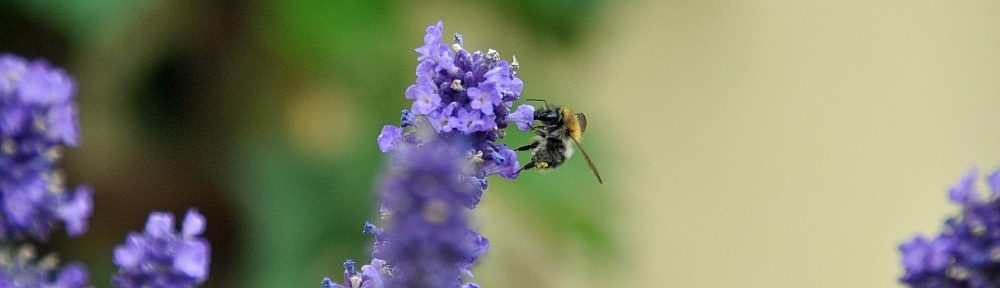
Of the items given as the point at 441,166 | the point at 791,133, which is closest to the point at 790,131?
the point at 791,133

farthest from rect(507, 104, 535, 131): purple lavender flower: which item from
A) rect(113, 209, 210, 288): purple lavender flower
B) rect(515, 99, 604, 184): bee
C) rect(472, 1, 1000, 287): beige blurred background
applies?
rect(472, 1, 1000, 287): beige blurred background

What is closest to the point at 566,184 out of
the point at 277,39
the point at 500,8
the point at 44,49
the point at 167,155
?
the point at 500,8

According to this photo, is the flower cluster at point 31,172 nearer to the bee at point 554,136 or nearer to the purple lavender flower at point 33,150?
the purple lavender flower at point 33,150

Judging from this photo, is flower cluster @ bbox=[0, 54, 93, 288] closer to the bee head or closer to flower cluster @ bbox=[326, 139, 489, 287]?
flower cluster @ bbox=[326, 139, 489, 287]

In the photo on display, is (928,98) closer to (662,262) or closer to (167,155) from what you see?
(662,262)

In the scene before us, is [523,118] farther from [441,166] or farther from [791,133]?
[791,133]

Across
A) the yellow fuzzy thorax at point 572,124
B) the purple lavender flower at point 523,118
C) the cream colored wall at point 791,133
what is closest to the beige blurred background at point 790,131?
the cream colored wall at point 791,133
